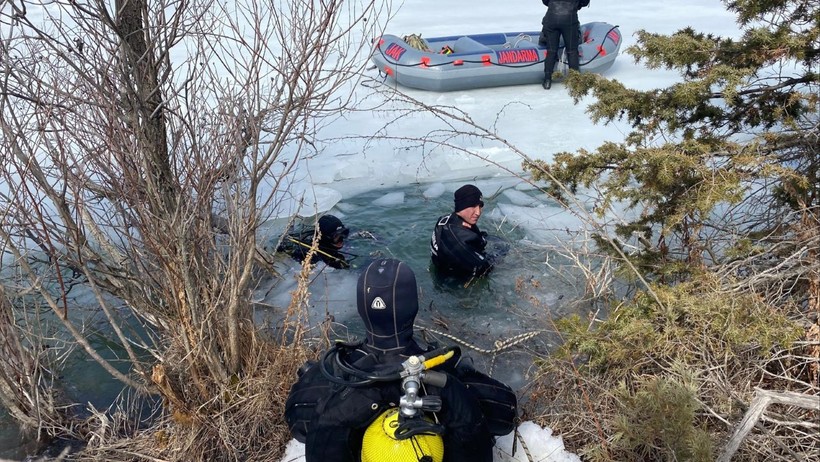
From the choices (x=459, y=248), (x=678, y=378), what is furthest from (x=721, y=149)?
(x=459, y=248)

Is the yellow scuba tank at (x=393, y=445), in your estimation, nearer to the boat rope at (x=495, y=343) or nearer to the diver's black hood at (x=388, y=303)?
the diver's black hood at (x=388, y=303)

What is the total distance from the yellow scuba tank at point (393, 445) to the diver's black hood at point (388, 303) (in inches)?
11.8

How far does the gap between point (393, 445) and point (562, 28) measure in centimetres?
974

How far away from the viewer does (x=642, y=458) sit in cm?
327

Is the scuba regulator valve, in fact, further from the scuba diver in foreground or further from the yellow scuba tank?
the yellow scuba tank

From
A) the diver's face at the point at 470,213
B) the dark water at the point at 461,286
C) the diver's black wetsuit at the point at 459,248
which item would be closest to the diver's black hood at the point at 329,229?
the dark water at the point at 461,286

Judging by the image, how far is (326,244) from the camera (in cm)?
652

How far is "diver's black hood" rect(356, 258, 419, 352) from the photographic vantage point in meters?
2.65

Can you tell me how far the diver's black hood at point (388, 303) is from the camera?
2.65 metres

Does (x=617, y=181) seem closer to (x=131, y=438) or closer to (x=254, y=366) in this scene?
(x=254, y=366)

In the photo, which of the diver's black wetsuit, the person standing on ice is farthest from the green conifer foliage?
the person standing on ice

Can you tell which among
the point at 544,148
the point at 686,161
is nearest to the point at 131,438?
the point at 686,161

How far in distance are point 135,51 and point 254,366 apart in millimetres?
2013

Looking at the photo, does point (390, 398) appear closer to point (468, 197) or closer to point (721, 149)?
point (721, 149)
